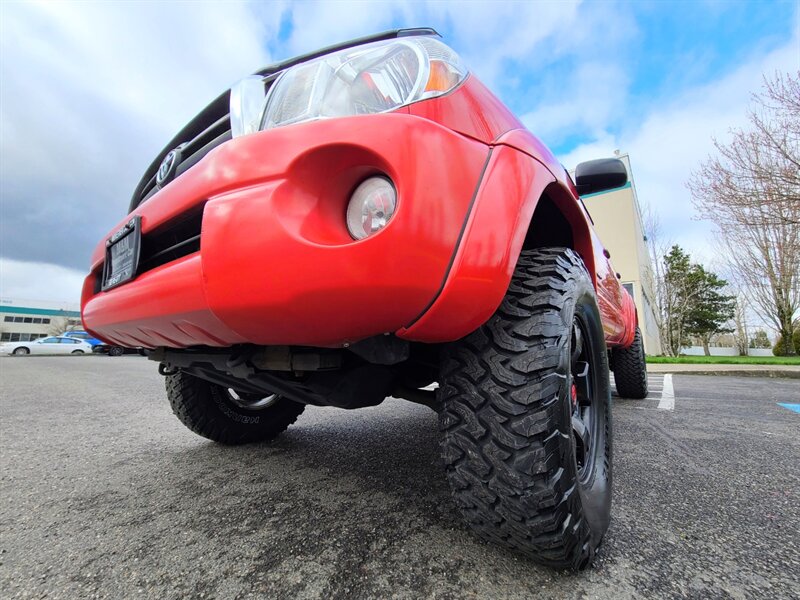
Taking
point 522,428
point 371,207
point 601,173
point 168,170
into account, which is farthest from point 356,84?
point 601,173

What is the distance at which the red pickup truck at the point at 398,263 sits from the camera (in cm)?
83

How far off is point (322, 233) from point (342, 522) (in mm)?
976

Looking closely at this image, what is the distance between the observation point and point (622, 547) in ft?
3.81

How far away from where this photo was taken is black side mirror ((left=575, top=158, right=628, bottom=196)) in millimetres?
1794

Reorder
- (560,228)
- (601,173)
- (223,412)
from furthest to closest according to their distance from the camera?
1. (223,412)
2. (601,173)
3. (560,228)

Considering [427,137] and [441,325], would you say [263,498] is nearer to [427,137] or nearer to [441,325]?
[441,325]

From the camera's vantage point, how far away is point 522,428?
3.06 ft

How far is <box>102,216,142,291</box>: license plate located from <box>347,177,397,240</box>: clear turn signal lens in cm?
78

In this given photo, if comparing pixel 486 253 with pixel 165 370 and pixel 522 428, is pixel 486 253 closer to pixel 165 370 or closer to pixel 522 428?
pixel 522 428

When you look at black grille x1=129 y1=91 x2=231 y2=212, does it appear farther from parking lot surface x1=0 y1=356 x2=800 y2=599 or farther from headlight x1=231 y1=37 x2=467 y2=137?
parking lot surface x1=0 y1=356 x2=800 y2=599

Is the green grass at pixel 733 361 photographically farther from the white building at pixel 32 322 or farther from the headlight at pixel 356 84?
the white building at pixel 32 322

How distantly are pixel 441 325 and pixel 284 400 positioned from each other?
180cm

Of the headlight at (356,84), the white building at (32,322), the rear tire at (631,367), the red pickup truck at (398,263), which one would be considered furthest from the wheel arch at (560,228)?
the white building at (32,322)

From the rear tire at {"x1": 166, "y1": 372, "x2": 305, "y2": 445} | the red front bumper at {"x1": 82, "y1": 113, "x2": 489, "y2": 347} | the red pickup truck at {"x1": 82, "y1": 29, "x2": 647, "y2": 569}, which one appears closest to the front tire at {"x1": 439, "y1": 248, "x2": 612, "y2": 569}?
the red pickup truck at {"x1": 82, "y1": 29, "x2": 647, "y2": 569}
